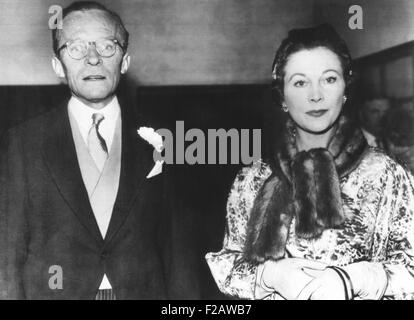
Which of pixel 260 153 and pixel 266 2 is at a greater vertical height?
pixel 266 2

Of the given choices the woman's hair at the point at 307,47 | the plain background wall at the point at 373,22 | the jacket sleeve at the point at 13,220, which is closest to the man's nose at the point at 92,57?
the jacket sleeve at the point at 13,220

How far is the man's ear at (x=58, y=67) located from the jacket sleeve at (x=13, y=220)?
37 cm

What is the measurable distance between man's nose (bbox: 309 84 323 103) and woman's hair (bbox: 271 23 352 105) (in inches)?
5.5

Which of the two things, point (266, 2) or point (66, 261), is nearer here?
point (66, 261)

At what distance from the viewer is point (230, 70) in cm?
310

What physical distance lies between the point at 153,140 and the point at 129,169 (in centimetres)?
19

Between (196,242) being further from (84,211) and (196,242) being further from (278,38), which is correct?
(278,38)

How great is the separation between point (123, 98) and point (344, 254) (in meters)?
1.29

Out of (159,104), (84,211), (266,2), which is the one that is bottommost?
(84,211)

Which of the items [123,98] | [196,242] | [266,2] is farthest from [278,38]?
[196,242]

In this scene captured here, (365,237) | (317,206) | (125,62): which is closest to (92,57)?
(125,62)

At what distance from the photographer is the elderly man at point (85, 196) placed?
9.59 ft

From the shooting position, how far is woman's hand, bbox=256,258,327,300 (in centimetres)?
295

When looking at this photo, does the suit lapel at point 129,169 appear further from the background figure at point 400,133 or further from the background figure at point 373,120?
the background figure at point 400,133
